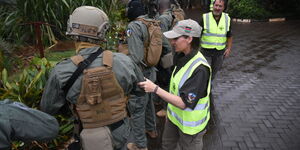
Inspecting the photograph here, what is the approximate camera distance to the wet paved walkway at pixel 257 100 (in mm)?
4012

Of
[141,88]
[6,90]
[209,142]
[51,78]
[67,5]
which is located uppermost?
[67,5]

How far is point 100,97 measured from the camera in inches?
76.7

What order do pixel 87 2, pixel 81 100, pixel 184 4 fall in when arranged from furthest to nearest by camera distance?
pixel 184 4 < pixel 87 2 < pixel 81 100

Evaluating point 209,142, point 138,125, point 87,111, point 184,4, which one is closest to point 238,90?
point 209,142

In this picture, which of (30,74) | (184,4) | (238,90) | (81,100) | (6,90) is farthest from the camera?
(184,4)

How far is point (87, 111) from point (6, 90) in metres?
1.91

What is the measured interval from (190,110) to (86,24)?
128 centimetres

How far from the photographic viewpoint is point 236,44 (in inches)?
408

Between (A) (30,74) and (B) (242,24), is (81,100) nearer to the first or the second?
(A) (30,74)

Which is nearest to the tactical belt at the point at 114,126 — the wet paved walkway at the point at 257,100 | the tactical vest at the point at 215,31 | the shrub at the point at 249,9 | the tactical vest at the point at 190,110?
the tactical vest at the point at 190,110

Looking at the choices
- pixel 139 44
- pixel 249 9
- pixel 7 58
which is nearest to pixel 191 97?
pixel 139 44

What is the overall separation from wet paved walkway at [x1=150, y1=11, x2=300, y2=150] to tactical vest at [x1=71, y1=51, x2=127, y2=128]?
2.00 m

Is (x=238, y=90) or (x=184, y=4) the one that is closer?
(x=238, y=90)

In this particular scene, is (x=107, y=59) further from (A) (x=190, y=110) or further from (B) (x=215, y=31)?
(B) (x=215, y=31)
